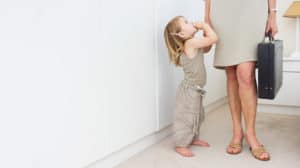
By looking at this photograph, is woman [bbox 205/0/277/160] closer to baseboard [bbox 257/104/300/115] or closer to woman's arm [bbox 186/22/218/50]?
woman's arm [bbox 186/22/218/50]

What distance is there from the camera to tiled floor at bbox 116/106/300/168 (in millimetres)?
1852

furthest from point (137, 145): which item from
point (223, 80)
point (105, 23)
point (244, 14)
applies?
point (223, 80)

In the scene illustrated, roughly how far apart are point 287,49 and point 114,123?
6.95 feet

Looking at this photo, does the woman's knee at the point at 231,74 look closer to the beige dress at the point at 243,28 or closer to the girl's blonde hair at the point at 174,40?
the beige dress at the point at 243,28

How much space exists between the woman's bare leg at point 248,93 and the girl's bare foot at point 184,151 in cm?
34

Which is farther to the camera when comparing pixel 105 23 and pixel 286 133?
pixel 286 133

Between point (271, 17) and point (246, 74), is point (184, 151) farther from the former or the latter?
point (271, 17)

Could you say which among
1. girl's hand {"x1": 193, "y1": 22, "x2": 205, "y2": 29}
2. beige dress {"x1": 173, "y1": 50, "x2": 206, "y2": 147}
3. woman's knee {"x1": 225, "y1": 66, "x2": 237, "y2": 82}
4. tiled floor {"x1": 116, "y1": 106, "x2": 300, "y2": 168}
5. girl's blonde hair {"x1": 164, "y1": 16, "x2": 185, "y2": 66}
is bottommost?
tiled floor {"x1": 116, "y1": 106, "x2": 300, "y2": 168}

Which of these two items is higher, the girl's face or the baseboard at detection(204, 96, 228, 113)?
the girl's face

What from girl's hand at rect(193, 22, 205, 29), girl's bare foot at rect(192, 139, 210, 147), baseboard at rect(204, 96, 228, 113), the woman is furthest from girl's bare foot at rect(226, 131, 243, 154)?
baseboard at rect(204, 96, 228, 113)

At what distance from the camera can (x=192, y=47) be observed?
78.7 inches

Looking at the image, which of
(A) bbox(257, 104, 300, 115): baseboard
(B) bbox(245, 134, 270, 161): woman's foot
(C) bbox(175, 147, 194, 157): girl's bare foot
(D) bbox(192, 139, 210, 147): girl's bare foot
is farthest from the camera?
(A) bbox(257, 104, 300, 115): baseboard

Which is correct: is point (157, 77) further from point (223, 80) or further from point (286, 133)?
point (223, 80)

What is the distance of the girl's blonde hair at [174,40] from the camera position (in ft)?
6.66
